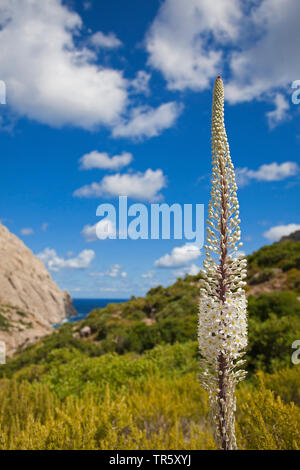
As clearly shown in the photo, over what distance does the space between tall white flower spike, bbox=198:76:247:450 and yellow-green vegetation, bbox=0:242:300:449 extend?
1155 millimetres

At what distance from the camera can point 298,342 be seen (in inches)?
306

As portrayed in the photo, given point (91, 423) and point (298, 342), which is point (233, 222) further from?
point (298, 342)

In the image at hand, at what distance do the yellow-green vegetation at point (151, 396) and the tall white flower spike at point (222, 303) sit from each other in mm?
1155

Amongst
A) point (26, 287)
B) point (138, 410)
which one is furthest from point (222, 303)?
point (26, 287)

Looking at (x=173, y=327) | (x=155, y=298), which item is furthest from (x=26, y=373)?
(x=155, y=298)

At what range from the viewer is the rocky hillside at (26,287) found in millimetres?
81125

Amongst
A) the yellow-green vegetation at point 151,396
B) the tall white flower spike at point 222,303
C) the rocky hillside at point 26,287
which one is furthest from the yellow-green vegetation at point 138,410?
the rocky hillside at point 26,287

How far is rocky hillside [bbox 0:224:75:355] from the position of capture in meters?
81.1

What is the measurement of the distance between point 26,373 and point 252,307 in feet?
27.0

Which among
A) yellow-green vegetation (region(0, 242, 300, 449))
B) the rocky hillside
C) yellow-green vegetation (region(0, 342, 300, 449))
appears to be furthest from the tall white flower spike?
the rocky hillside

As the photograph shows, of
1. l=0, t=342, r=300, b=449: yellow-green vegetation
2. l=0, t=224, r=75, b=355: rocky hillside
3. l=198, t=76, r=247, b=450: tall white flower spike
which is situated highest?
l=0, t=224, r=75, b=355: rocky hillside

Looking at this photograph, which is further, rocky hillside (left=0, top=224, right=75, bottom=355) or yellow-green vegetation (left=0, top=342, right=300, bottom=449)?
rocky hillside (left=0, top=224, right=75, bottom=355)

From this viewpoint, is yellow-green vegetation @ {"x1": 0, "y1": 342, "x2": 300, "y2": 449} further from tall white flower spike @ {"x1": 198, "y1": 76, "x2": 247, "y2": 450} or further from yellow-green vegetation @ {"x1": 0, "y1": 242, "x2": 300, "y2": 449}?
tall white flower spike @ {"x1": 198, "y1": 76, "x2": 247, "y2": 450}

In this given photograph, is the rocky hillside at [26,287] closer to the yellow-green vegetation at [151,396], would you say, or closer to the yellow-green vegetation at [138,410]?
the yellow-green vegetation at [151,396]
